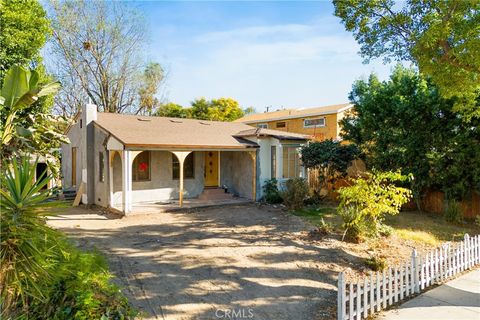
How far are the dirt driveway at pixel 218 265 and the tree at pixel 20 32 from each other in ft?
25.6

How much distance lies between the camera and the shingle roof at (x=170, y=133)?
1387 cm

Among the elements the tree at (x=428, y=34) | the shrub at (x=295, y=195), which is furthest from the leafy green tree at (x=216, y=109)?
the tree at (x=428, y=34)

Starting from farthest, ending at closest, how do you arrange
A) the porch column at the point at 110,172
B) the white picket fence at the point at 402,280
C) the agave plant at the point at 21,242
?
1. the porch column at the point at 110,172
2. the white picket fence at the point at 402,280
3. the agave plant at the point at 21,242

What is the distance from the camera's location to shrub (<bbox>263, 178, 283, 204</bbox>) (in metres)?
15.9

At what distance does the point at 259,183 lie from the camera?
55.0ft

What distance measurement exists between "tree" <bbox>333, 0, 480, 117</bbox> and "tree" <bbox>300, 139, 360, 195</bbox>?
234 inches

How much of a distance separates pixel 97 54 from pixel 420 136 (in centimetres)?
2608

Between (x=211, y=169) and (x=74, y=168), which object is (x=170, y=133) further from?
(x=74, y=168)

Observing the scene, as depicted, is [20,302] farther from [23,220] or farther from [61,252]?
[23,220]

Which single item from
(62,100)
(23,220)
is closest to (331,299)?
(23,220)

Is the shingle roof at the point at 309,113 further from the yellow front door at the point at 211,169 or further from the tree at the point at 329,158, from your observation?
the yellow front door at the point at 211,169

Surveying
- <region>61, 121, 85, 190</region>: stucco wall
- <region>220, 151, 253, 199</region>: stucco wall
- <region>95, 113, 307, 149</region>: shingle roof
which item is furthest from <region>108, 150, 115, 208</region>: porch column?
<region>220, 151, 253, 199</region>: stucco wall

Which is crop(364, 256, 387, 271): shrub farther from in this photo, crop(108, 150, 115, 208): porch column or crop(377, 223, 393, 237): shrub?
crop(108, 150, 115, 208): porch column

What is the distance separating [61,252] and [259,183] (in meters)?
12.7
